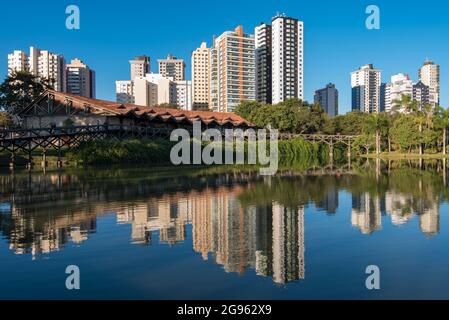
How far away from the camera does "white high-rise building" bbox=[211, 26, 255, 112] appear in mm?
135000

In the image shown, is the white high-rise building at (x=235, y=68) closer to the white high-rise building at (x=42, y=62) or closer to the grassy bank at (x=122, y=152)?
the white high-rise building at (x=42, y=62)

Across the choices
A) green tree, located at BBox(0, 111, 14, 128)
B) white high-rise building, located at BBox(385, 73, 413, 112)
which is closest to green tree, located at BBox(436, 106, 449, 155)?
green tree, located at BBox(0, 111, 14, 128)

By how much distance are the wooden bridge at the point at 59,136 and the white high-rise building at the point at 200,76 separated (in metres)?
112

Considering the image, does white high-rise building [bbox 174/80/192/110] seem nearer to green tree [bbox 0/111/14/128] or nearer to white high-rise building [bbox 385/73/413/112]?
white high-rise building [bbox 385/73/413/112]

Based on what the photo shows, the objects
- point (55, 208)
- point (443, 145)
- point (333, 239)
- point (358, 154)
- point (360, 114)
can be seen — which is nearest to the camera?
point (333, 239)

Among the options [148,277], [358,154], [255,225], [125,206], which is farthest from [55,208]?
[358,154]

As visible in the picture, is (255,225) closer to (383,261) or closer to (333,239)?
(333,239)

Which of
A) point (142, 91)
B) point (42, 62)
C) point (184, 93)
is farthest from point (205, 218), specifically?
point (184, 93)

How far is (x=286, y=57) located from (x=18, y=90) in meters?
93.5

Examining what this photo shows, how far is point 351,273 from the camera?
8469 mm

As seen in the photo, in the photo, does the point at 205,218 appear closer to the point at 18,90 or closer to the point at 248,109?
the point at 18,90

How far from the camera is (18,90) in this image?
197 ft

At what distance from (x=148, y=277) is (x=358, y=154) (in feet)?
250

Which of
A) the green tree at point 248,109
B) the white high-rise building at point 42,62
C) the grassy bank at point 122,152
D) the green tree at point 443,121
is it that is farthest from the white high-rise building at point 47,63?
the green tree at point 443,121
